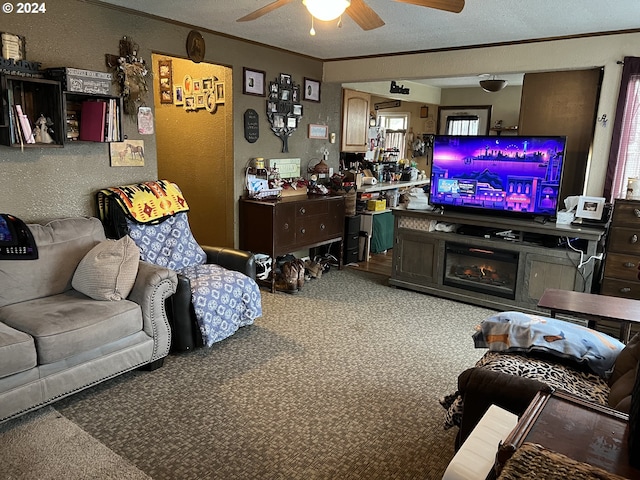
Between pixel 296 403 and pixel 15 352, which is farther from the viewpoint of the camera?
pixel 296 403

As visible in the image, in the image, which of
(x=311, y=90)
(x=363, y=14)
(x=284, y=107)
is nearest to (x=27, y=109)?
(x=363, y=14)

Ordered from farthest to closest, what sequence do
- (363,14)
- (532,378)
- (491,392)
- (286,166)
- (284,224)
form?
(286,166), (284,224), (363,14), (532,378), (491,392)

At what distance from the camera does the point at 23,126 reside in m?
3.00

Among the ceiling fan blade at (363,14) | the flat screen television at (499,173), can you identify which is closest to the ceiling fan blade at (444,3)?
the ceiling fan blade at (363,14)

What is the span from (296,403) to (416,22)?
3.07m

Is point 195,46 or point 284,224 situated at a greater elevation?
point 195,46

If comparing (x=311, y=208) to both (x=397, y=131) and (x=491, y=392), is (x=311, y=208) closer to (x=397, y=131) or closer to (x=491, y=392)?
(x=491, y=392)

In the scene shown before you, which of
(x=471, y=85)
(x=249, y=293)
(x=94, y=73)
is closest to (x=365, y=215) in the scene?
(x=249, y=293)

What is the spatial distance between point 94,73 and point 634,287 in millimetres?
4377

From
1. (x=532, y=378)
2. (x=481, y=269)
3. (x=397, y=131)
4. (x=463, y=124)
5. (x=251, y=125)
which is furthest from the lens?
(x=397, y=131)

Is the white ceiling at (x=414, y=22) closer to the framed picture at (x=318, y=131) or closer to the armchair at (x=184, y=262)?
the framed picture at (x=318, y=131)

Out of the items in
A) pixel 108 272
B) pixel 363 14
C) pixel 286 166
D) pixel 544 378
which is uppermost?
pixel 363 14

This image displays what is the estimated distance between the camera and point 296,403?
2695mm

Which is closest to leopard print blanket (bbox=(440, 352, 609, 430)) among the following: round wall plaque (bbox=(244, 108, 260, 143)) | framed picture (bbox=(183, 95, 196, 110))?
round wall plaque (bbox=(244, 108, 260, 143))
